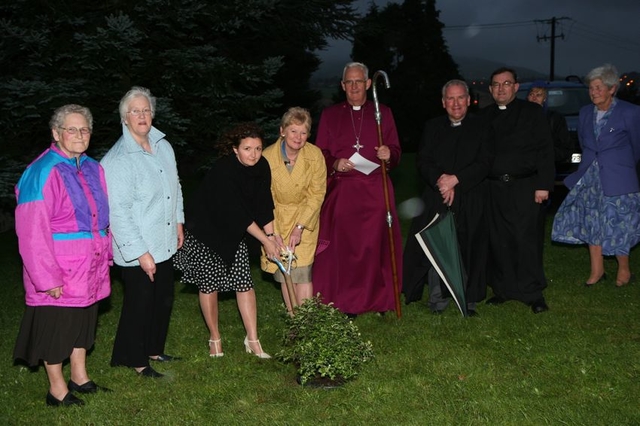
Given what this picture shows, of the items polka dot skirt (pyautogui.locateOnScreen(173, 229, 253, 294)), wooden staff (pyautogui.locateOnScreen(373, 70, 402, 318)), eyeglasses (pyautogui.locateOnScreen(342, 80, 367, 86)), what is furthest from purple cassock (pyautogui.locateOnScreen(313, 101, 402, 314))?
polka dot skirt (pyautogui.locateOnScreen(173, 229, 253, 294))

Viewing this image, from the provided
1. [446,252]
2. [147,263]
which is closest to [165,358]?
[147,263]

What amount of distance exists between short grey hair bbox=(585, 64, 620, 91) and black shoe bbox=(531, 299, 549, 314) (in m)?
2.44

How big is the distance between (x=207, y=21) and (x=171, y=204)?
4754mm

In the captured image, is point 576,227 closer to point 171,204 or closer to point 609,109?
point 609,109

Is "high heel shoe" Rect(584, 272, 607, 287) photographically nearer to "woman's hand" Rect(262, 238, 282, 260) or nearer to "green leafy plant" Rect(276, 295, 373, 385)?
"green leafy plant" Rect(276, 295, 373, 385)

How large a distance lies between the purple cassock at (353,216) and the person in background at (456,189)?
34 centimetres

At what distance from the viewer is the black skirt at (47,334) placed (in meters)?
5.15

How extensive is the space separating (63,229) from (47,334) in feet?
2.33

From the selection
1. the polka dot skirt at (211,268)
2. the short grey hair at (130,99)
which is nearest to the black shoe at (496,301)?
the polka dot skirt at (211,268)

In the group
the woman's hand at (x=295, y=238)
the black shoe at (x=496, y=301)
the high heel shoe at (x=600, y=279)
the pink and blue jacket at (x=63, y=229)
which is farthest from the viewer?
the high heel shoe at (x=600, y=279)

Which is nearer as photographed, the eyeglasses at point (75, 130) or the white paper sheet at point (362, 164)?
the eyeglasses at point (75, 130)

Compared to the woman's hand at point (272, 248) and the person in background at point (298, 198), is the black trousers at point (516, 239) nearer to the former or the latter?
the person in background at point (298, 198)

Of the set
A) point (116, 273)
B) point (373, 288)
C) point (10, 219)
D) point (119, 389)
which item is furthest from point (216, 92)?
point (10, 219)

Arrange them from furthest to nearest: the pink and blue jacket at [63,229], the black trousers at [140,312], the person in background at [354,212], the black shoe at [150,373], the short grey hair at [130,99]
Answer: the person in background at [354,212], the black shoe at [150,373], the black trousers at [140,312], the short grey hair at [130,99], the pink and blue jacket at [63,229]
